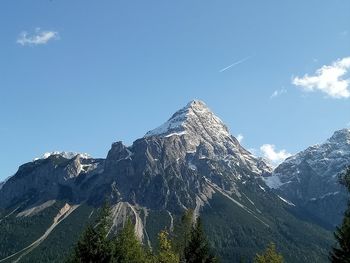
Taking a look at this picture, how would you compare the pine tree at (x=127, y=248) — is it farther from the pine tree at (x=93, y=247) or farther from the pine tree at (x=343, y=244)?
the pine tree at (x=343, y=244)

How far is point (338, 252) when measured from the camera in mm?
55062

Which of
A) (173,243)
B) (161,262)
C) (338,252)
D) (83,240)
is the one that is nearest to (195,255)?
(161,262)

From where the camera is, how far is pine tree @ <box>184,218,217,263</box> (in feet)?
221

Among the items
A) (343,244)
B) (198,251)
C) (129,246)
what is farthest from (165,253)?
(343,244)

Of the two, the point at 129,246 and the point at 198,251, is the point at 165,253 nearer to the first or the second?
the point at 198,251

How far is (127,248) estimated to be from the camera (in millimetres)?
71938

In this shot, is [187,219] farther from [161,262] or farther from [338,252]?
[338,252]

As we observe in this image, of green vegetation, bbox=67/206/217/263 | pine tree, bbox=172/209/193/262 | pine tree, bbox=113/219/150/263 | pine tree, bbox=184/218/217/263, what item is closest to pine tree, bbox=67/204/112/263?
green vegetation, bbox=67/206/217/263

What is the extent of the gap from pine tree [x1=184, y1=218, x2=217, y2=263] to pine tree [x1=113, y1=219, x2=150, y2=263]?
22.5ft

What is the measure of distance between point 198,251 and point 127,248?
10504 mm

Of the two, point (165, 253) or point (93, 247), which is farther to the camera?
point (165, 253)

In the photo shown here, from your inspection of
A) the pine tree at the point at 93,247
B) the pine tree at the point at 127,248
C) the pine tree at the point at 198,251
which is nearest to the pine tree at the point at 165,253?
the pine tree at the point at 198,251

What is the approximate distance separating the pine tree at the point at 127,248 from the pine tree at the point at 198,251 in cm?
686

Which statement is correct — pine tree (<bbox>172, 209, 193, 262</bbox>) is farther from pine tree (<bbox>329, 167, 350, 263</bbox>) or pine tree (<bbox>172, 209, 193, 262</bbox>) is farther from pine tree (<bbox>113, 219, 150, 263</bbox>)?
pine tree (<bbox>329, 167, 350, 263</bbox>)
